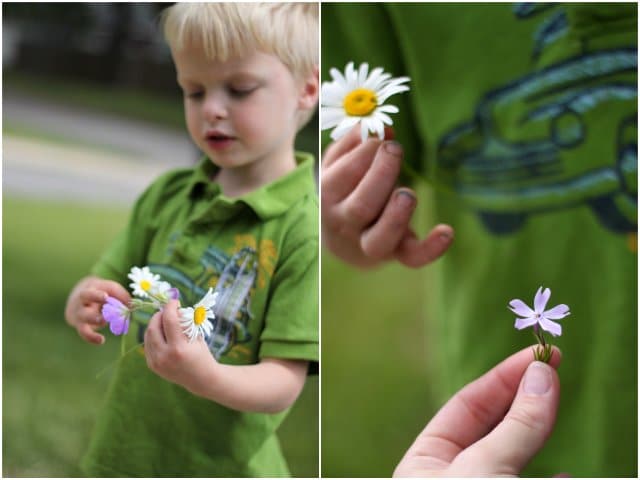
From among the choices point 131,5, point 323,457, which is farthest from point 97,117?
point 323,457

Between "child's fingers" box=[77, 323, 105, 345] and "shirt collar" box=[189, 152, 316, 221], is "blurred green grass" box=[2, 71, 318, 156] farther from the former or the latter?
"child's fingers" box=[77, 323, 105, 345]

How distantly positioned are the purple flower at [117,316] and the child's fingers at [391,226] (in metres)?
0.18

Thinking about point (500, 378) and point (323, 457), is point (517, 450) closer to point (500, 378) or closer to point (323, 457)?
point (500, 378)

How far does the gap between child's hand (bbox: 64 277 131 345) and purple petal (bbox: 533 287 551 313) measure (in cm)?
29

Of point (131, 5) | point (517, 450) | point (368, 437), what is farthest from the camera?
point (368, 437)

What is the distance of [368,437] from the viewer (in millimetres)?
785

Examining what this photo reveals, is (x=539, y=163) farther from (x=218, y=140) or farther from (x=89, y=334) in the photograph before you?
(x=89, y=334)

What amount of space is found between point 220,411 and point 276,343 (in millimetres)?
66

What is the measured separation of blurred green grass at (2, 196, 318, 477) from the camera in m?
0.63

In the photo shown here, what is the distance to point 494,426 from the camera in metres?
0.56

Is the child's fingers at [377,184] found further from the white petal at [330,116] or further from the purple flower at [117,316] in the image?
the purple flower at [117,316]

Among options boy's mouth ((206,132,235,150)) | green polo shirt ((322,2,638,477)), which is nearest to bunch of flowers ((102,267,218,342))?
boy's mouth ((206,132,235,150))

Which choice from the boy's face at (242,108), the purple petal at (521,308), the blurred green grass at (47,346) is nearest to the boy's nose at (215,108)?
the boy's face at (242,108)

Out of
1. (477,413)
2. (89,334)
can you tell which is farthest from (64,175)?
(477,413)
